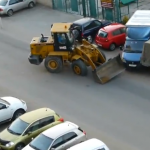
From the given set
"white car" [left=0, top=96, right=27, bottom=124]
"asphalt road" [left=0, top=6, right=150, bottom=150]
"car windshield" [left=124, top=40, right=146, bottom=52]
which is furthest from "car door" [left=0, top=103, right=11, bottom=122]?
"car windshield" [left=124, top=40, right=146, bottom=52]

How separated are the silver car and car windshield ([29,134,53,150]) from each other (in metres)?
18.2

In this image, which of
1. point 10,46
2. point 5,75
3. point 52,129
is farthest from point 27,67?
point 52,129

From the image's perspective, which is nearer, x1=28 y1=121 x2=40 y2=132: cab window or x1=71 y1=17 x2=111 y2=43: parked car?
x1=28 y1=121 x2=40 y2=132: cab window

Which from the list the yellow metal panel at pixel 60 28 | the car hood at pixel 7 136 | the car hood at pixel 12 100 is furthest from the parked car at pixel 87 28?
the car hood at pixel 7 136

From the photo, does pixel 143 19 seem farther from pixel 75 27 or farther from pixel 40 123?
pixel 40 123

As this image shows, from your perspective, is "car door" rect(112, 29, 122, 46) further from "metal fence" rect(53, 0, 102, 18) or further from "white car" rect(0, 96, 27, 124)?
"white car" rect(0, 96, 27, 124)

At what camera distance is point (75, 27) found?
2920 cm

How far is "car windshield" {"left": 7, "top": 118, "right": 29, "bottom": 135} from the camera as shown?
760 inches

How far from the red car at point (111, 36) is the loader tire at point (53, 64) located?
368cm

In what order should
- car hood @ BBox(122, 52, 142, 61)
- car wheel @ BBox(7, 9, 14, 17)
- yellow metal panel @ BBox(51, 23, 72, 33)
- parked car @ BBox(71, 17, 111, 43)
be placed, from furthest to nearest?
car wheel @ BBox(7, 9, 14, 17) → parked car @ BBox(71, 17, 111, 43) → car hood @ BBox(122, 52, 142, 61) → yellow metal panel @ BBox(51, 23, 72, 33)

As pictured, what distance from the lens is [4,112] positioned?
21016mm

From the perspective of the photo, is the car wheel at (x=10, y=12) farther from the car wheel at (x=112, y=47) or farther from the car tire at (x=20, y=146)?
the car tire at (x=20, y=146)

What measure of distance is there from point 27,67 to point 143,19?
7.00 m

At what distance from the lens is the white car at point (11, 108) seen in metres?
21.0
